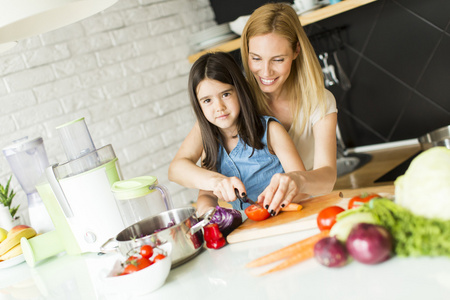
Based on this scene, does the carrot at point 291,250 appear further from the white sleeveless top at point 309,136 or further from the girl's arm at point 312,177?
the white sleeveless top at point 309,136

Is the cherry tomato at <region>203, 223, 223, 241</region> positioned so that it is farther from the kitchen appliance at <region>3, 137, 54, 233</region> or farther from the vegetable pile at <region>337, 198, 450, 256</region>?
the kitchen appliance at <region>3, 137, 54, 233</region>

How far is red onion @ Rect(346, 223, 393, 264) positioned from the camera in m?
0.87

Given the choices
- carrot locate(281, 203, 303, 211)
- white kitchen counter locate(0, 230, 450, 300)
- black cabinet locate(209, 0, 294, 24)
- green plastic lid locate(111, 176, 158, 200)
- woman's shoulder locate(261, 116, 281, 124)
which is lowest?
white kitchen counter locate(0, 230, 450, 300)

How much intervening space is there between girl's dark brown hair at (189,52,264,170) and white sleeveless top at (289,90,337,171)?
19cm

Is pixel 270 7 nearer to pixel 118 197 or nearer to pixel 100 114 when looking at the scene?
pixel 118 197

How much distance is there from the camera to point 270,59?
1.77 m

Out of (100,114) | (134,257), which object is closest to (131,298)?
(134,257)

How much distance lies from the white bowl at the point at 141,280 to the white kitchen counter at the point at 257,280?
0.9 inches

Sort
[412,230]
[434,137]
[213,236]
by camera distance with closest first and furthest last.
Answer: [412,230] → [213,236] → [434,137]

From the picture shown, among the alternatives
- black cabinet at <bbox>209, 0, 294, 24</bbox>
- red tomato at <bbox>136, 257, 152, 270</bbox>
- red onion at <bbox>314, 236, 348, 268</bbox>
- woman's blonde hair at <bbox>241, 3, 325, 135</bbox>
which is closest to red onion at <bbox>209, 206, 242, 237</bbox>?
red tomato at <bbox>136, 257, 152, 270</bbox>

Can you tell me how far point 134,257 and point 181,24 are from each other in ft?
7.52

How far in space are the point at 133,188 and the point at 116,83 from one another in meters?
1.50

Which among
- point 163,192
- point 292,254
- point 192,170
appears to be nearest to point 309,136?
point 192,170

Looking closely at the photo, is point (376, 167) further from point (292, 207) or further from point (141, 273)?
point (141, 273)
